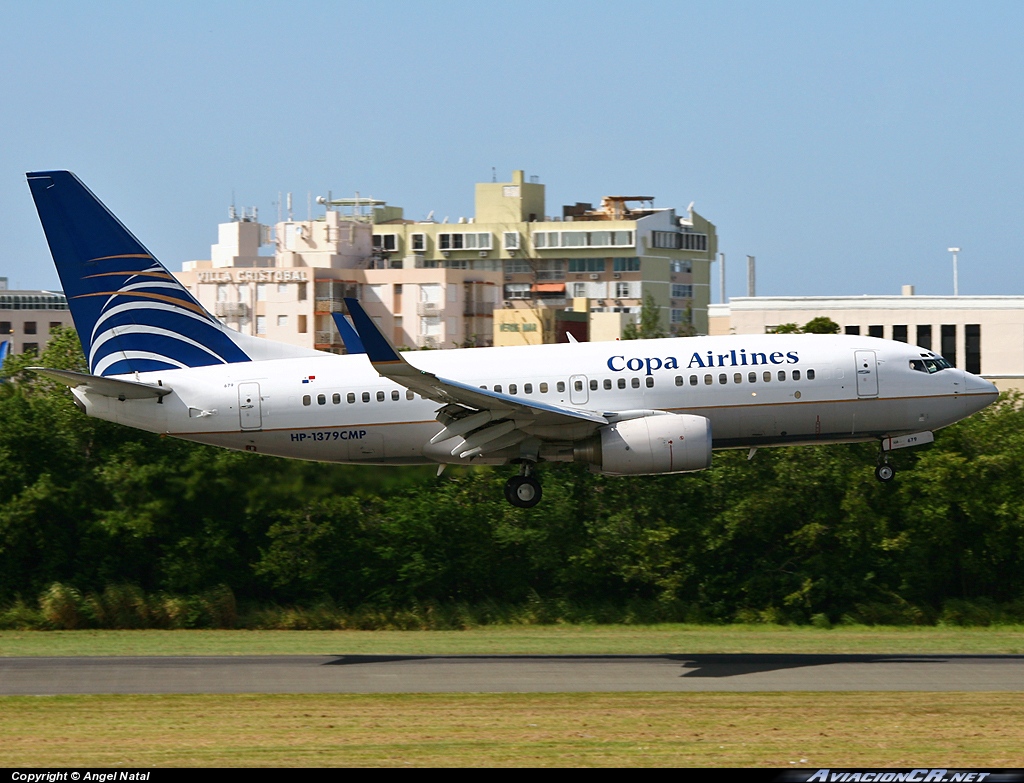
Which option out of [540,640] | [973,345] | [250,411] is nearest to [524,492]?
[540,640]

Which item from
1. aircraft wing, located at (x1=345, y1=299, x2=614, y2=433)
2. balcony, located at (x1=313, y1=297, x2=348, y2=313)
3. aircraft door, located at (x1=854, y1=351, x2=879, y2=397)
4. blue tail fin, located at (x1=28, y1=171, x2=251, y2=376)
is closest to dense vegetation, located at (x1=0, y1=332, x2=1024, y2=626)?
blue tail fin, located at (x1=28, y1=171, x2=251, y2=376)

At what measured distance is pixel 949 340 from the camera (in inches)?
4099

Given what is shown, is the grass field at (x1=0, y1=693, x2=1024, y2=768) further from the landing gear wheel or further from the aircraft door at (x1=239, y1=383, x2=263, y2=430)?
the aircraft door at (x1=239, y1=383, x2=263, y2=430)

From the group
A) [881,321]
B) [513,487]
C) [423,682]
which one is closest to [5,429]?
[513,487]

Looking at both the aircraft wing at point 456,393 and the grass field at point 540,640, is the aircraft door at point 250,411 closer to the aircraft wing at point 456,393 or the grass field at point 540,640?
the aircraft wing at point 456,393

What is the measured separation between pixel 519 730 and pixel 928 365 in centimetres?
1925

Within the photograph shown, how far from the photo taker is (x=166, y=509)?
5166 centimetres

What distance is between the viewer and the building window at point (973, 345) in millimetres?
102938

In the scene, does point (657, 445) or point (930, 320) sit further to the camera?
point (930, 320)

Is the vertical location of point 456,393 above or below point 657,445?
above

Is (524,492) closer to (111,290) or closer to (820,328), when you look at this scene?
(111,290)

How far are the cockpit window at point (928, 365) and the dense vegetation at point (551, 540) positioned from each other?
1477 cm

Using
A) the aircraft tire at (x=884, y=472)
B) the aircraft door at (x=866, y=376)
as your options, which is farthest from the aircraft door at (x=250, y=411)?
the aircraft tire at (x=884, y=472)
